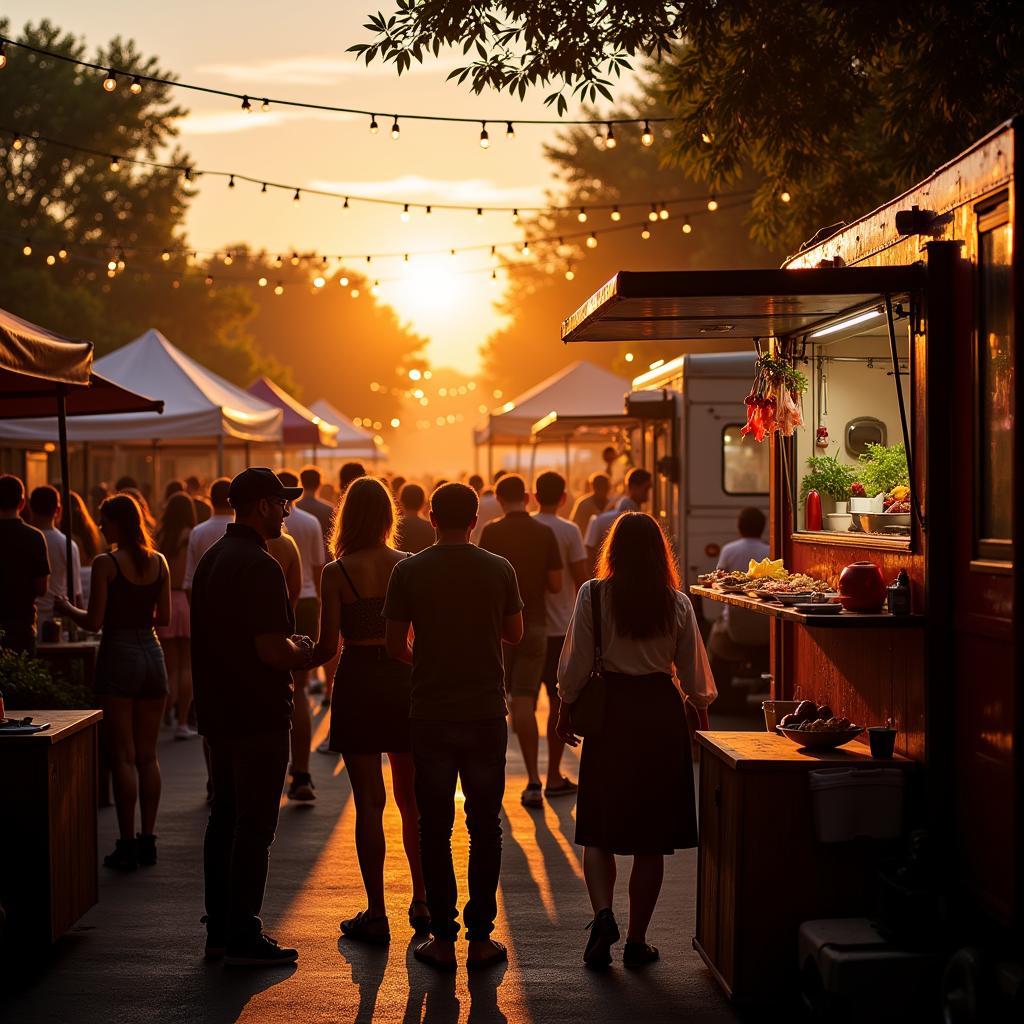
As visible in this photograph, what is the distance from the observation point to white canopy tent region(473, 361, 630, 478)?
85.7 feet

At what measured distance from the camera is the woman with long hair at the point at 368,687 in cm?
728

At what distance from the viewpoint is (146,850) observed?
895 centimetres

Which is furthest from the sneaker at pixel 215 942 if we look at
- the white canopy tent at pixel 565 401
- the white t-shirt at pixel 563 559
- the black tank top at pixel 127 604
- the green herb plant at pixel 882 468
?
the white canopy tent at pixel 565 401

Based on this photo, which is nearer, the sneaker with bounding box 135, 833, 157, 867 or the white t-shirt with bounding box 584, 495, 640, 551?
the sneaker with bounding box 135, 833, 157, 867

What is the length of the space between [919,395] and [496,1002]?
289 cm

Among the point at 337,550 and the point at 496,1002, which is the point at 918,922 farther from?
the point at 337,550

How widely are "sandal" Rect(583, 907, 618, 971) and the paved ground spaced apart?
2.9 inches

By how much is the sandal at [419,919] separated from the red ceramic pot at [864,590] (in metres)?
2.46

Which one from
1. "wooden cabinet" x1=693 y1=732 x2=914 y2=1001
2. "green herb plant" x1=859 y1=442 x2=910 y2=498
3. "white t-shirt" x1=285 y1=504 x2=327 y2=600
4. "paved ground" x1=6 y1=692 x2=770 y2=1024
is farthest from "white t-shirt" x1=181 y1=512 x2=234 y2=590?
"wooden cabinet" x1=693 y1=732 x2=914 y2=1001

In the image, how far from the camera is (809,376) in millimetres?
8445

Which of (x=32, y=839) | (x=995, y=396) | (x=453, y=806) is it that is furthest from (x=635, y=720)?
(x=32, y=839)

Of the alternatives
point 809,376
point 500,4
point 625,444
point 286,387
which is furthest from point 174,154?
point 809,376

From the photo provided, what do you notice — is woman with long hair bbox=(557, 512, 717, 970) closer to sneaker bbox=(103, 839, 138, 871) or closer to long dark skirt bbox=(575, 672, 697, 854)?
long dark skirt bbox=(575, 672, 697, 854)

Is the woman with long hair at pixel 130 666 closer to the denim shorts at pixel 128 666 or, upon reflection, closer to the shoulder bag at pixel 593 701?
the denim shorts at pixel 128 666
